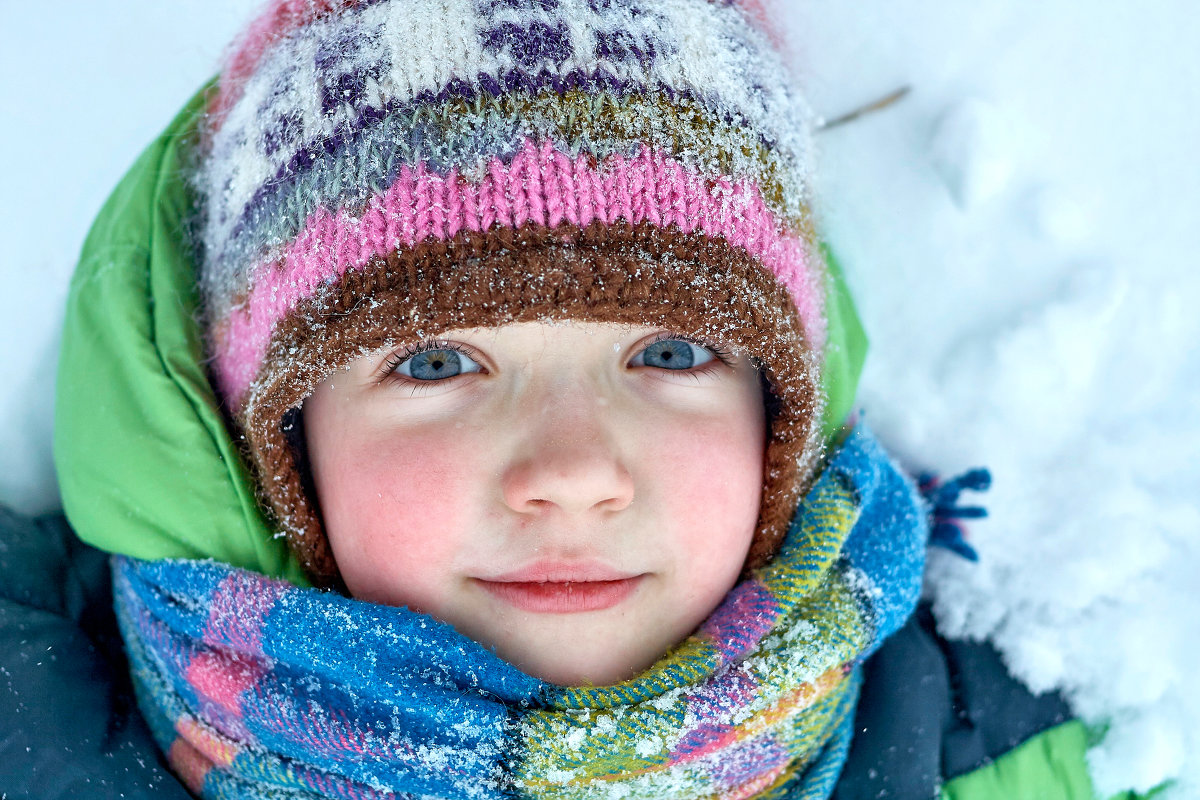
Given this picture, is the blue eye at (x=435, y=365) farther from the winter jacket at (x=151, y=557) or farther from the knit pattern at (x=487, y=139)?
the winter jacket at (x=151, y=557)

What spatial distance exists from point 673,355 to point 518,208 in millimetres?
300

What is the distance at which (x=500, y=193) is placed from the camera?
1010mm

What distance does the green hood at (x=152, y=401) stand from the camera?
125cm

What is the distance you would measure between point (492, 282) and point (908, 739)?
0.86 meters

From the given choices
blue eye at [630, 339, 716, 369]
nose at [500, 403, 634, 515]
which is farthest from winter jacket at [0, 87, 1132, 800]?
blue eye at [630, 339, 716, 369]

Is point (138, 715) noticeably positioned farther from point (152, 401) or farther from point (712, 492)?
point (712, 492)

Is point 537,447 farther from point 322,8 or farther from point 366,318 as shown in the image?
point 322,8

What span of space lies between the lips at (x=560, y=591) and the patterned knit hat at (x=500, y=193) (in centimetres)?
27

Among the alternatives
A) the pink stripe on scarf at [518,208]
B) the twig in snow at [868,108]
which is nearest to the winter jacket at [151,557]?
the pink stripe on scarf at [518,208]

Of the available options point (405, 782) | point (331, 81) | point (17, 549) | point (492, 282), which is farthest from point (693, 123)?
point (17, 549)

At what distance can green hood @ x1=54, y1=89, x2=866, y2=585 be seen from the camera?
125 cm

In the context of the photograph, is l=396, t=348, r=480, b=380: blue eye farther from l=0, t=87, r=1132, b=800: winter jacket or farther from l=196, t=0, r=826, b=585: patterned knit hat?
l=0, t=87, r=1132, b=800: winter jacket

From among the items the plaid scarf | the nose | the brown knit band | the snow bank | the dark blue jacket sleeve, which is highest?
the snow bank

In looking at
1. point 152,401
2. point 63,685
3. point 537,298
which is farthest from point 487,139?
point 63,685
